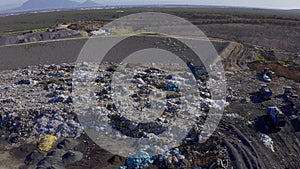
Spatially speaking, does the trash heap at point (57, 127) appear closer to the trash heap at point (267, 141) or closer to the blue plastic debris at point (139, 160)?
the blue plastic debris at point (139, 160)

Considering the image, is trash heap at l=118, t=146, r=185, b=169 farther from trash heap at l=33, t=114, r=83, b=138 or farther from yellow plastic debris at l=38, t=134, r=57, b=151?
yellow plastic debris at l=38, t=134, r=57, b=151

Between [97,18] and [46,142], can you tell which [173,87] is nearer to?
[46,142]

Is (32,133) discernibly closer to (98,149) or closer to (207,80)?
(98,149)

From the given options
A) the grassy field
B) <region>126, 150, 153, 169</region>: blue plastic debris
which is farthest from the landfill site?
the grassy field

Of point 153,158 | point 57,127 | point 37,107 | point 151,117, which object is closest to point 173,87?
point 151,117

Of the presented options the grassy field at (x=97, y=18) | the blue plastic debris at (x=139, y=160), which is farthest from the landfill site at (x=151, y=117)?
the grassy field at (x=97, y=18)

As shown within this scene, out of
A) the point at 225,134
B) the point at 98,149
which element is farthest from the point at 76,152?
the point at 225,134
